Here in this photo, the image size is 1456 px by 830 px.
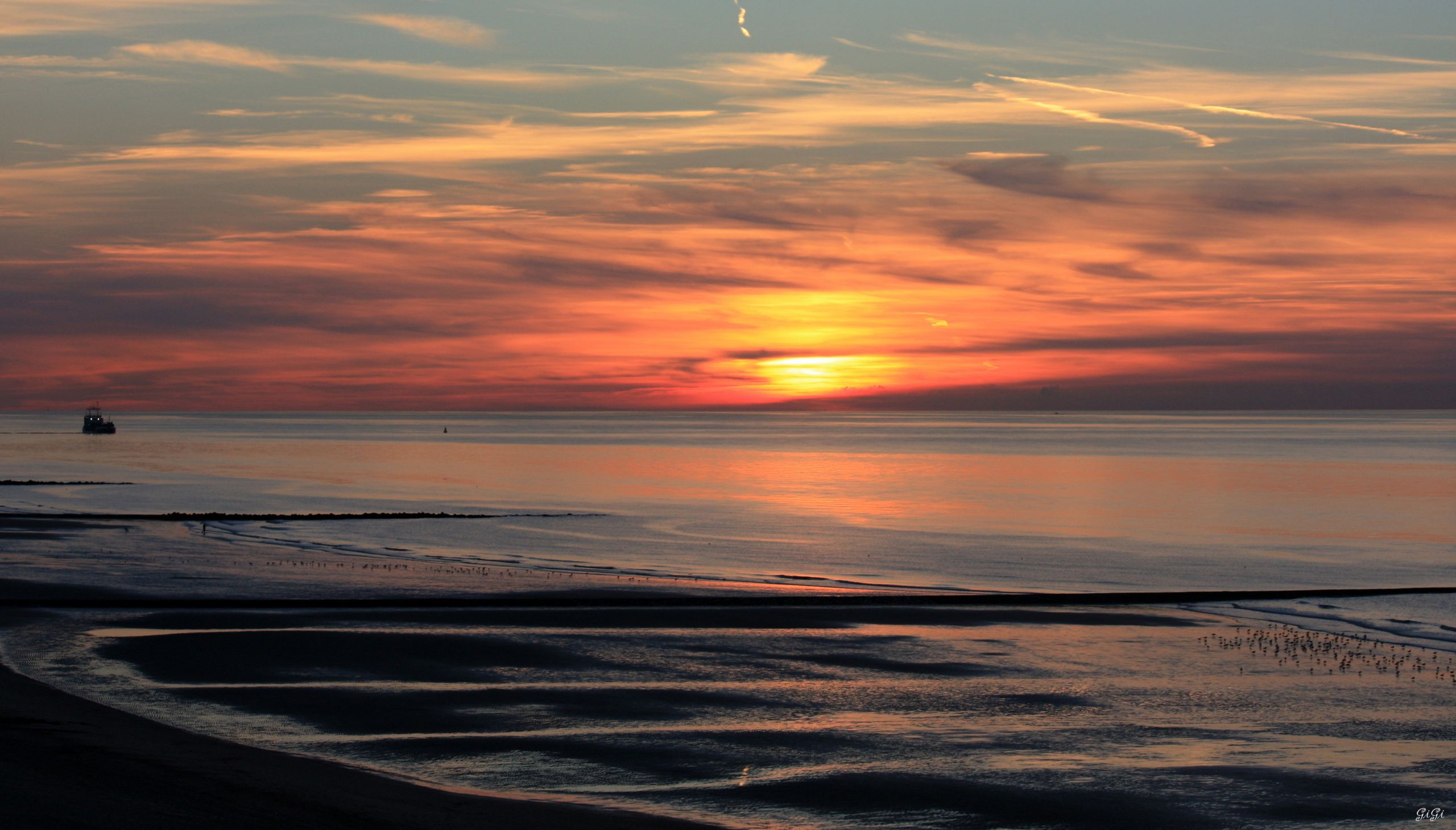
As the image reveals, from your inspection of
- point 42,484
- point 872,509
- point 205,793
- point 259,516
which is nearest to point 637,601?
point 205,793

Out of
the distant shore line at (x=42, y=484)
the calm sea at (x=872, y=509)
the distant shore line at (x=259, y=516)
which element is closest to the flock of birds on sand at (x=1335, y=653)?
the calm sea at (x=872, y=509)

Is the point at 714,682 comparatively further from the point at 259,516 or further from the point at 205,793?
the point at 259,516

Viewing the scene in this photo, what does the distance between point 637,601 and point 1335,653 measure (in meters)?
15.2

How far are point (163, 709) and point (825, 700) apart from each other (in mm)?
9660

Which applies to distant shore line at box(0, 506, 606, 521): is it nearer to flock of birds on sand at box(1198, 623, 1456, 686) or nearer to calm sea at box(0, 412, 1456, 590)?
calm sea at box(0, 412, 1456, 590)

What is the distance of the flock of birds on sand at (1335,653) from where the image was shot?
2250cm

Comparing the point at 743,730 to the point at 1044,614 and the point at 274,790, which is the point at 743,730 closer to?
the point at 274,790

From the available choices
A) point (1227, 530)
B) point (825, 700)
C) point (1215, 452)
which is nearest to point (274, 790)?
point (825, 700)

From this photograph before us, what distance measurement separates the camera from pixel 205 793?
12.8 meters

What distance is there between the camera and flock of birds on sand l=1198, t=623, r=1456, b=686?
73.8 ft

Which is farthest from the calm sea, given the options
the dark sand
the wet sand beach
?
the dark sand

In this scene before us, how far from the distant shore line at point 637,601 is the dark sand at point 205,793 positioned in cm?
1308

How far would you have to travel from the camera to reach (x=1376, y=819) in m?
13.4

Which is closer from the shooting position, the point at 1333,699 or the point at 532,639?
the point at 1333,699
